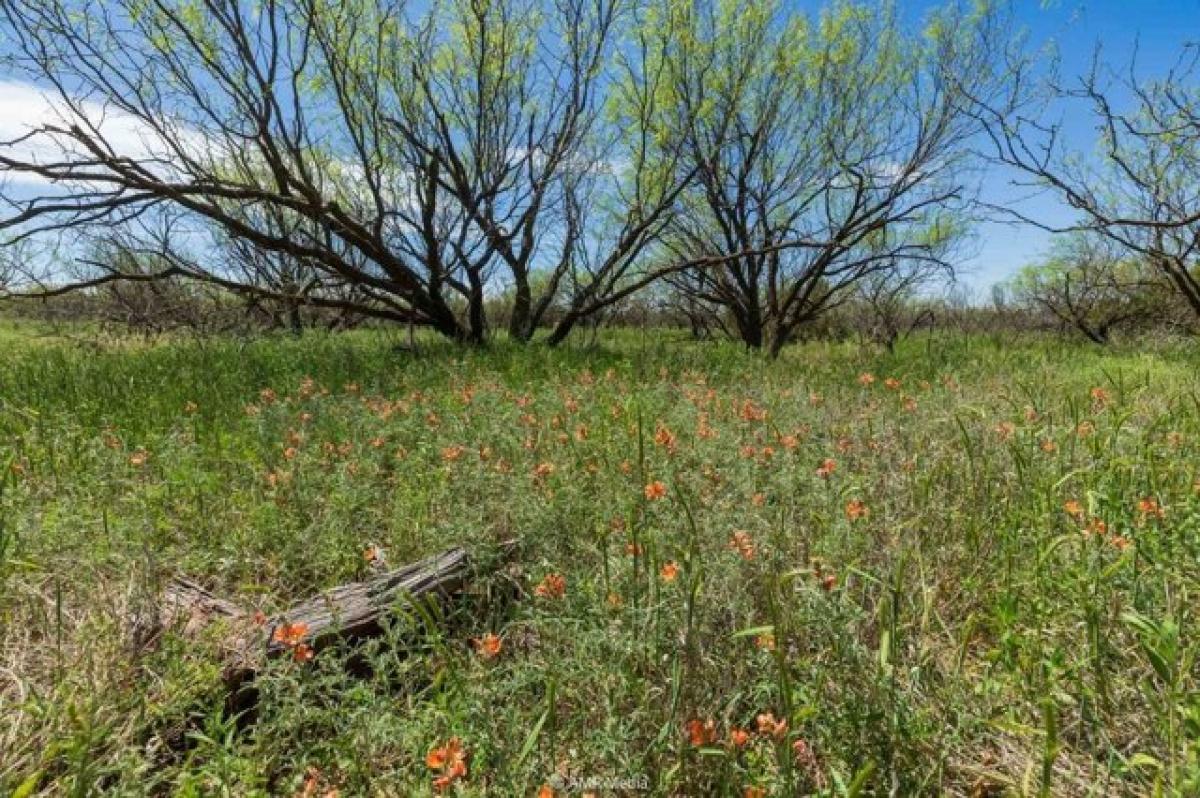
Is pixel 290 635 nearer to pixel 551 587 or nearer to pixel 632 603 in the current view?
pixel 551 587

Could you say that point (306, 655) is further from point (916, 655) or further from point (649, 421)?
point (649, 421)

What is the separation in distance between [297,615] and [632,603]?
103 cm

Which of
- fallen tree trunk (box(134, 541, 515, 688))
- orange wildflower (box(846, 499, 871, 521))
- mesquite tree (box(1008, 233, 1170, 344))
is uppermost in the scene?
mesquite tree (box(1008, 233, 1170, 344))

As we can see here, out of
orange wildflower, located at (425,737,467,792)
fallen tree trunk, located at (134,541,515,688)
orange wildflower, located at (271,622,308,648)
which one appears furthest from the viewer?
fallen tree trunk, located at (134,541,515,688)

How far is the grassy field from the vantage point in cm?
136

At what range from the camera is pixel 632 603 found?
5.64ft

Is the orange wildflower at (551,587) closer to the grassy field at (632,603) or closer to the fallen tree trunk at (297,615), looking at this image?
the grassy field at (632,603)

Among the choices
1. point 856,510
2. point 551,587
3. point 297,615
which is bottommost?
point 297,615

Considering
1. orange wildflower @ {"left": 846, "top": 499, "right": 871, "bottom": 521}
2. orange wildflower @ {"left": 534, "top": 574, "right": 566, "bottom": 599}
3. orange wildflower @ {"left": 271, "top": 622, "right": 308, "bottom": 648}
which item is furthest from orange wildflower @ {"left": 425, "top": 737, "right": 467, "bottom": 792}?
orange wildflower @ {"left": 846, "top": 499, "right": 871, "bottom": 521}

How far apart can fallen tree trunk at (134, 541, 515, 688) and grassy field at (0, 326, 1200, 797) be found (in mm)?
74

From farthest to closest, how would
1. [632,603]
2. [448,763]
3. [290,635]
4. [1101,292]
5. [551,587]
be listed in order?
1. [1101,292]
2. [551,587]
3. [632,603]
4. [290,635]
5. [448,763]

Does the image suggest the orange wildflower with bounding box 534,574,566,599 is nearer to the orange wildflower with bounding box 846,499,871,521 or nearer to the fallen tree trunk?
the fallen tree trunk

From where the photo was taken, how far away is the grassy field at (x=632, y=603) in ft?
4.47

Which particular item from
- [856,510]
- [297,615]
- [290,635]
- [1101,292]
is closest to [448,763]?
[290,635]
